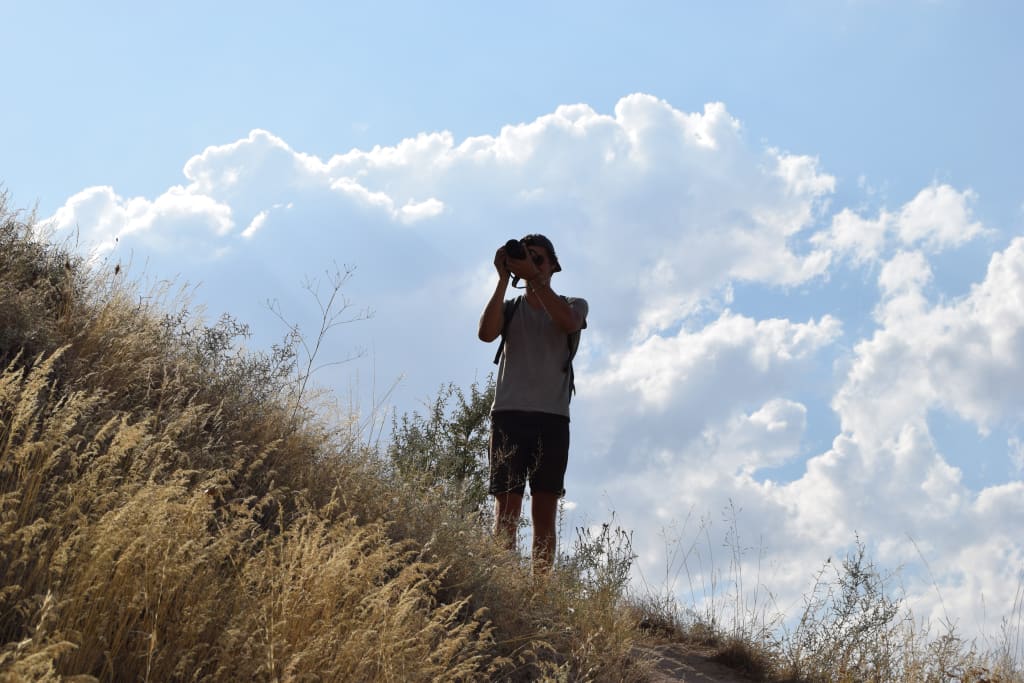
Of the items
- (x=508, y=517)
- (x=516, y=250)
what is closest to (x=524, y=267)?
(x=516, y=250)

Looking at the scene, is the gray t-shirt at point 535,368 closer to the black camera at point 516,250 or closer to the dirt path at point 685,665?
the black camera at point 516,250

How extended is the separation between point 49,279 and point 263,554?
11.5 ft

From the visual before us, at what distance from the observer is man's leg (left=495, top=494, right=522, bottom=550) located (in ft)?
20.4

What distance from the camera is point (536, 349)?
20.6 feet

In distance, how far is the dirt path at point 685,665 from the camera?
593 cm

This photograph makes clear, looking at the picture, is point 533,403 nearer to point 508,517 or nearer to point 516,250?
point 508,517

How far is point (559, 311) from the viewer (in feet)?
20.3

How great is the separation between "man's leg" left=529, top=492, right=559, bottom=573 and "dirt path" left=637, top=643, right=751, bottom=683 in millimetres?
871

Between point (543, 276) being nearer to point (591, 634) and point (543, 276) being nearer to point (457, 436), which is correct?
point (591, 634)

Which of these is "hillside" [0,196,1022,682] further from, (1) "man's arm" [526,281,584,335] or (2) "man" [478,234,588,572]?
(1) "man's arm" [526,281,584,335]

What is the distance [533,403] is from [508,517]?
799mm

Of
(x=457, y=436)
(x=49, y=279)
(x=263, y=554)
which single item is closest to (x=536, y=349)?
(x=263, y=554)

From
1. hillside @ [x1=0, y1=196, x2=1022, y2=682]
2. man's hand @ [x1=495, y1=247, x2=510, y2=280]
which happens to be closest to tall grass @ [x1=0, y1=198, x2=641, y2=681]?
hillside @ [x1=0, y1=196, x2=1022, y2=682]

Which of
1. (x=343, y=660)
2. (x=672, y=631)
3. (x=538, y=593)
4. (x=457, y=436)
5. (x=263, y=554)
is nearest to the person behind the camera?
(x=343, y=660)
